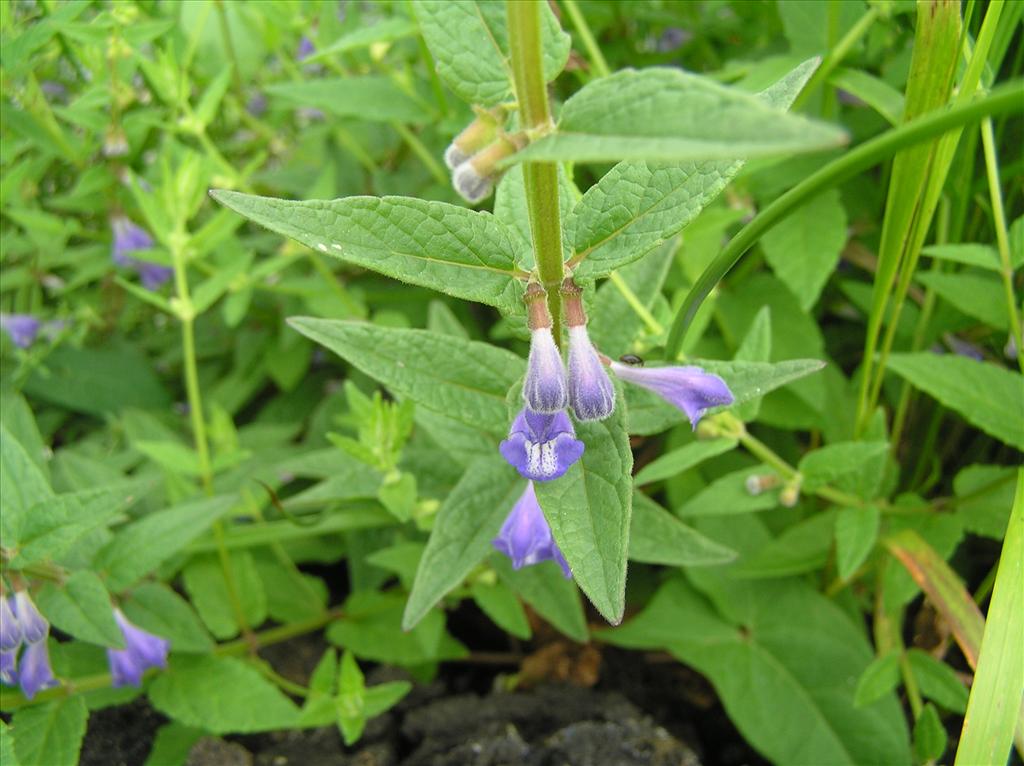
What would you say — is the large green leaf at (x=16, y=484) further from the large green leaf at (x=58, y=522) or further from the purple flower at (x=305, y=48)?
the purple flower at (x=305, y=48)

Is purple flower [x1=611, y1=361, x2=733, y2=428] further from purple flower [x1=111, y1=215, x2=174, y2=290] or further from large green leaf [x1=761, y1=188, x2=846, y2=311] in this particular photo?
purple flower [x1=111, y1=215, x2=174, y2=290]

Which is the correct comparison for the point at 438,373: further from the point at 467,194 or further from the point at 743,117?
the point at 743,117

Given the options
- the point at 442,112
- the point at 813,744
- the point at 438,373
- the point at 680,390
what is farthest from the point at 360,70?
the point at 813,744

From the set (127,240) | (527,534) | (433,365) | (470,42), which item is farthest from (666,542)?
(127,240)

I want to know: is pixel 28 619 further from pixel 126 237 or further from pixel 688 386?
pixel 126 237

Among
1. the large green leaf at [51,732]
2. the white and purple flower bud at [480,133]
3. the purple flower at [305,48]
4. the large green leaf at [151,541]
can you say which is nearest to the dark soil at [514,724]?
the large green leaf at [51,732]

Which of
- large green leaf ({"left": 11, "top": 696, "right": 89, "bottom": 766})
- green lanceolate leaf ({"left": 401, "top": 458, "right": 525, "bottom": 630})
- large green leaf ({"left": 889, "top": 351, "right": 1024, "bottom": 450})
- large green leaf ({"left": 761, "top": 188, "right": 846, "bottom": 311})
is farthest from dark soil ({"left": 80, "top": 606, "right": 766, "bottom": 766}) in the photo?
large green leaf ({"left": 761, "top": 188, "right": 846, "bottom": 311})
